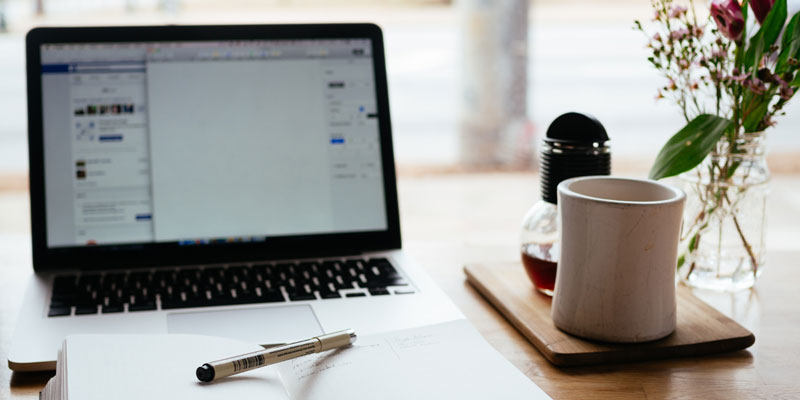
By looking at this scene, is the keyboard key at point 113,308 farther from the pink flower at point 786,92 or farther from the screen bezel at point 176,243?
the pink flower at point 786,92

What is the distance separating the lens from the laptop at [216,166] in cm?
88

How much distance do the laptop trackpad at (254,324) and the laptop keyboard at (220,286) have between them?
22mm

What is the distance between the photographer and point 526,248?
86 cm

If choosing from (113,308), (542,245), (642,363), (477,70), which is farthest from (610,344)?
(477,70)

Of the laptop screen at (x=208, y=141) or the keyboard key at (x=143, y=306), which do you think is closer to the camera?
the keyboard key at (x=143, y=306)

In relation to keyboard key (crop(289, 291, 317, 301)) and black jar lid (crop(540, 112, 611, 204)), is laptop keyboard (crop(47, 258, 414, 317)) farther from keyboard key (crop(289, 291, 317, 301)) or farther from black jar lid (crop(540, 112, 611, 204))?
black jar lid (crop(540, 112, 611, 204))

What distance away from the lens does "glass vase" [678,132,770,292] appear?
85 cm

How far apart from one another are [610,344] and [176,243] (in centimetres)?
52

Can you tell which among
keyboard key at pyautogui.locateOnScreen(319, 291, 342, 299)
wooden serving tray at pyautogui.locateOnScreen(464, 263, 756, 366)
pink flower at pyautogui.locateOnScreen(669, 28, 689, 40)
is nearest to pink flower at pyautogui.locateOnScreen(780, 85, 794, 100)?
pink flower at pyautogui.locateOnScreen(669, 28, 689, 40)

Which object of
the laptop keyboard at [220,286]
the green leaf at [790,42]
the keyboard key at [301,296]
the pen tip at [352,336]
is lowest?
the pen tip at [352,336]

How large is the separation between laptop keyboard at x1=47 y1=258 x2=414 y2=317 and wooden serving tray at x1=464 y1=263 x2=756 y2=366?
0.12 meters

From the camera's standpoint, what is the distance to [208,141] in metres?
0.94

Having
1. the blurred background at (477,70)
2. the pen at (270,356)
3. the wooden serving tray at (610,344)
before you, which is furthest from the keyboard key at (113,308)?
the blurred background at (477,70)

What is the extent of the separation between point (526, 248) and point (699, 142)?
0.21 metres
